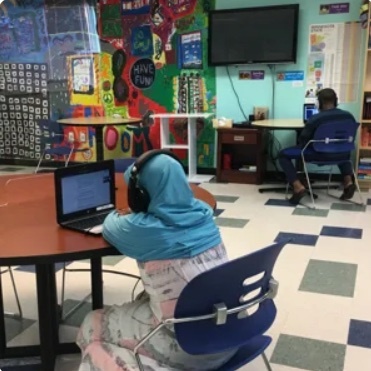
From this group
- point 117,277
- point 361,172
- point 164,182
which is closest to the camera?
point 164,182

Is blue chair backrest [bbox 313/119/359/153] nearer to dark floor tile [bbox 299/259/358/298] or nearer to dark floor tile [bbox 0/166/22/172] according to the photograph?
dark floor tile [bbox 299/259/358/298]

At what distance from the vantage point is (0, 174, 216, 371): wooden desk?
57.8 inches

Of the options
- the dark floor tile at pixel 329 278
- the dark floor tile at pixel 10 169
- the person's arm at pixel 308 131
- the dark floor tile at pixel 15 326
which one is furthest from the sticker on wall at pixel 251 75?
the dark floor tile at pixel 15 326

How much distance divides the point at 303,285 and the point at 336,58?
335cm

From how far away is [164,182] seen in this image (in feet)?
4.66

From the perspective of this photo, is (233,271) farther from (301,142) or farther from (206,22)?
(206,22)

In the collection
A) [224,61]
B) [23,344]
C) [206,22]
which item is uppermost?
[206,22]

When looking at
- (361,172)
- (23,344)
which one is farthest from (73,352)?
(361,172)

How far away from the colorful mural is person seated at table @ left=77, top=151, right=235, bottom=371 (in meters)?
4.66

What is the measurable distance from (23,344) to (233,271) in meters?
1.46

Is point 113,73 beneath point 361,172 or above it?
above

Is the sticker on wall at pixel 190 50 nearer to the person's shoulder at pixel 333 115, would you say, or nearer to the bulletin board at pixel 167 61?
the bulletin board at pixel 167 61

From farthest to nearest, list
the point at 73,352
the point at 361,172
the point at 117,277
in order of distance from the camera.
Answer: the point at 361,172
the point at 117,277
the point at 73,352

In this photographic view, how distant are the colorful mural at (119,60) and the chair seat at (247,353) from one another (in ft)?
15.4
